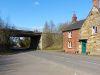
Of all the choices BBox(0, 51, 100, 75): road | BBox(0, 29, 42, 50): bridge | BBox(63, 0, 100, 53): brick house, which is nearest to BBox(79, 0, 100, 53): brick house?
BBox(63, 0, 100, 53): brick house

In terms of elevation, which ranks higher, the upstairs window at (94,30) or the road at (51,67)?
the upstairs window at (94,30)

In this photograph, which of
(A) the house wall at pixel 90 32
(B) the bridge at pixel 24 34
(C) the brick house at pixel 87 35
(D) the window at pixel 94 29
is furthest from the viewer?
(B) the bridge at pixel 24 34

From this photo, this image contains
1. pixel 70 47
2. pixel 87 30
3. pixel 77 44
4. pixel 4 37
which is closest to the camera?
pixel 87 30

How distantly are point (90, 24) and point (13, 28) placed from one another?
112 ft

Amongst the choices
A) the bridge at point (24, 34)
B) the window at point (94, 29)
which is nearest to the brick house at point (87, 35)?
the window at point (94, 29)

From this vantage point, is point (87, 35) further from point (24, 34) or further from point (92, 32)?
Result: point (24, 34)

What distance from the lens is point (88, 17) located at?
5016 cm

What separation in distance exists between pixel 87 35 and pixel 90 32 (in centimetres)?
144

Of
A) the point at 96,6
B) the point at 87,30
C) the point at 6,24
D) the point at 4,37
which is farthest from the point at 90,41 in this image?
the point at 6,24

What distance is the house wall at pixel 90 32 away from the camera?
46603 millimetres

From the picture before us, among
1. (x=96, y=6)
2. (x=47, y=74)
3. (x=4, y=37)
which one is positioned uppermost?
(x=96, y=6)

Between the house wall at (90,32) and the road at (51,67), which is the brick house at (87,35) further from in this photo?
the road at (51,67)

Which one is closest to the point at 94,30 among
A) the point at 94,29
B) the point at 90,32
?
the point at 94,29

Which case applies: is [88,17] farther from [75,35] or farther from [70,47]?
[70,47]
